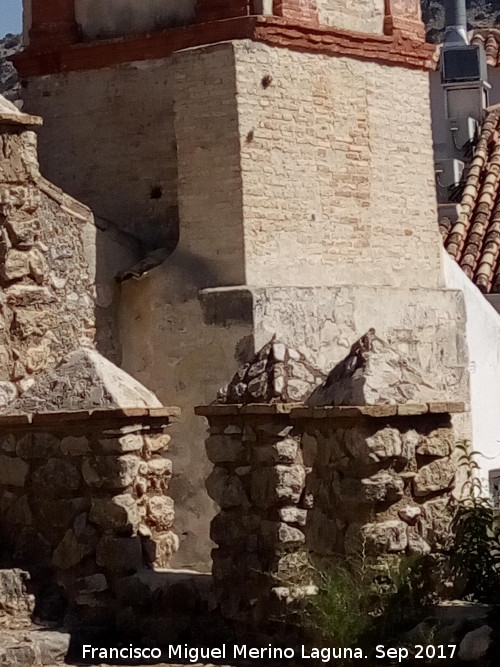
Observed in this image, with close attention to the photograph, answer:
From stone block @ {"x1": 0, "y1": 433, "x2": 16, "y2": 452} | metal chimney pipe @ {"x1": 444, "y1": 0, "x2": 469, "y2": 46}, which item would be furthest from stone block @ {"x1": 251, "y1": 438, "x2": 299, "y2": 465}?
metal chimney pipe @ {"x1": 444, "y1": 0, "x2": 469, "y2": 46}

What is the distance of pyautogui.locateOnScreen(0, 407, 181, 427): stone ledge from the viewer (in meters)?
8.13

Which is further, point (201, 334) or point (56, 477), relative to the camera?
point (201, 334)

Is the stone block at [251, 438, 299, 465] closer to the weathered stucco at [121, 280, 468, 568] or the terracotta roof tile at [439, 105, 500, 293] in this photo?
the weathered stucco at [121, 280, 468, 568]

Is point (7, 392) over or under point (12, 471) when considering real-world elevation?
over

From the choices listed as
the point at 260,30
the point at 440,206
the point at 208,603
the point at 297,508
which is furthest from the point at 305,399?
the point at 440,206

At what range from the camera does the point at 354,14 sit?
1175cm

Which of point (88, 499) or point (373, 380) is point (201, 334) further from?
point (373, 380)

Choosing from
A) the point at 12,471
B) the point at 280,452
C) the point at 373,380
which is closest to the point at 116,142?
the point at 12,471

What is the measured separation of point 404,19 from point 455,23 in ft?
32.0

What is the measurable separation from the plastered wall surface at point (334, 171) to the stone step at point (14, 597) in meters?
3.21

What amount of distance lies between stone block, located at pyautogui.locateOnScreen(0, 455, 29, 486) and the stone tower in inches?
97.8

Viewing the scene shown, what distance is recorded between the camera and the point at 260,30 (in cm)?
1093

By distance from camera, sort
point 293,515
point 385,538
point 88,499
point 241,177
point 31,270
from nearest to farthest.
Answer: point 385,538 → point 293,515 → point 88,499 → point 31,270 → point 241,177

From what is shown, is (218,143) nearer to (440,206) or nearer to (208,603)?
(208,603)
